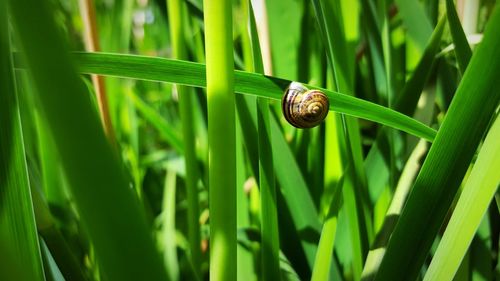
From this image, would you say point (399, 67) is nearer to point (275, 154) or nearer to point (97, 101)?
point (275, 154)

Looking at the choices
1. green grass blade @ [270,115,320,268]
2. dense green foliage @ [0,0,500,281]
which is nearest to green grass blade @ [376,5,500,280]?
dense green foliage @ [0,0,500,281]

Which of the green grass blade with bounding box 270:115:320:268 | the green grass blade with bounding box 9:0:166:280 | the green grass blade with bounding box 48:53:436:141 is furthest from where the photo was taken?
the green grass blade with bounding box 270:115:320:268

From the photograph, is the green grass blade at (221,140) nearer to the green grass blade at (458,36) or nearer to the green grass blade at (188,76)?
the green grass blade at (188,76)

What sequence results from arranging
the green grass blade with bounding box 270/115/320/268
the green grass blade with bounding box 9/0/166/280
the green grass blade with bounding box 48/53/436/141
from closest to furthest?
the green grass blade with bounding box 9/0/166/280, the green grass blade with bounding box 48/53/436/141, the green grass blade with bounding box 270/115/320/268

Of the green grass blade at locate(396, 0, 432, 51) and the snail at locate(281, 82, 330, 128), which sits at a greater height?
the green grass blade at locate(396, 0, 432, 51)

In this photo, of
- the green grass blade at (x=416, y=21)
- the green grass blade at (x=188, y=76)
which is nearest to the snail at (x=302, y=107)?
the green grass blade at (x=188, y=76)

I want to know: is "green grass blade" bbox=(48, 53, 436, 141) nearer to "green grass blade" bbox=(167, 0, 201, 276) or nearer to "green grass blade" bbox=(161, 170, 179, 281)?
"green grass blade" bbox=(167, 0, 201, 276)
